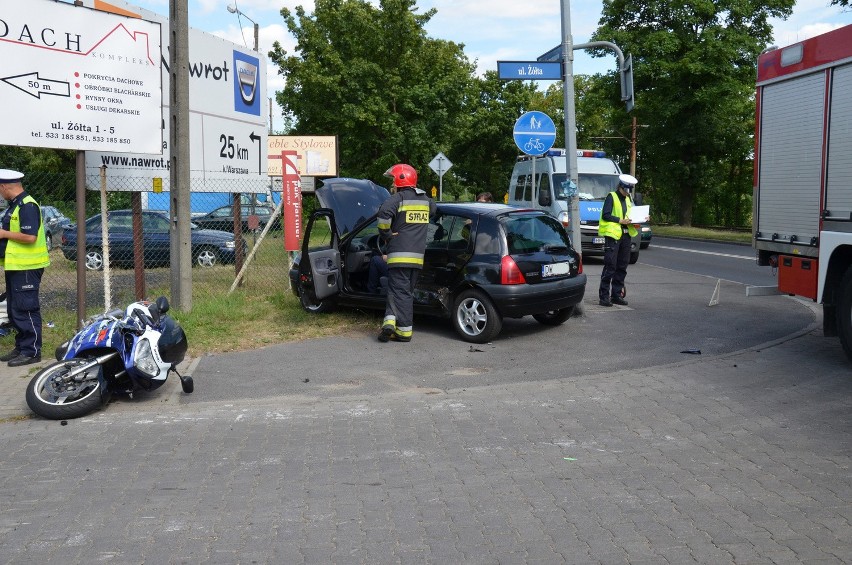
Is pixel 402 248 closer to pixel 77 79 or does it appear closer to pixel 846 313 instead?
pixel 77 79

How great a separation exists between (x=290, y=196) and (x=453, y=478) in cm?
945

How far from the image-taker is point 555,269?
959cm

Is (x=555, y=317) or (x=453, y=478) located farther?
(x=555, y=317)

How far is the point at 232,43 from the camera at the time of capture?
42.9 ft

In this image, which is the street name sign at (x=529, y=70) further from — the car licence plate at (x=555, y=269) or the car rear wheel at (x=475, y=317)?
the car rear wheel at (x=475, y=317)

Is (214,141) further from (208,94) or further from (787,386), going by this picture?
(787,386)

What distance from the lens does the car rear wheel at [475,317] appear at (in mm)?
9188

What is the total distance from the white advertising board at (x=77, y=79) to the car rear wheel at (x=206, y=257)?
7034 millimetres

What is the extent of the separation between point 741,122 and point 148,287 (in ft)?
113

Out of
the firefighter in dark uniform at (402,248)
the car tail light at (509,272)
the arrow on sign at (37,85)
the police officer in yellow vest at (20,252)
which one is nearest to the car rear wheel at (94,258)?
the arrow on sign at (37,85)

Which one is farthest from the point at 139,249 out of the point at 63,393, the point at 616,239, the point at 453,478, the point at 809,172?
the point at 809,172

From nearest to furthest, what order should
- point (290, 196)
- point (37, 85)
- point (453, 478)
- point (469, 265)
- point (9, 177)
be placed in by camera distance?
1. point (453, 478)
2. point (9, 177)
3. point (37, 85)
4. point (469, 265)
5. point (290, 196)

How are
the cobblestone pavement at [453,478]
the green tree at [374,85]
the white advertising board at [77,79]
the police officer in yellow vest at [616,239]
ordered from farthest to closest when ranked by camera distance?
the green tree at [374,85], the police officer in yellow vest at [616,239], the white advertising board at [77,79], the cobblestone pavement at [453,478]

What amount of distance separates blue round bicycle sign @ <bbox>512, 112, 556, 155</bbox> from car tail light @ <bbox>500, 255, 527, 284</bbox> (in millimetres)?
3523
